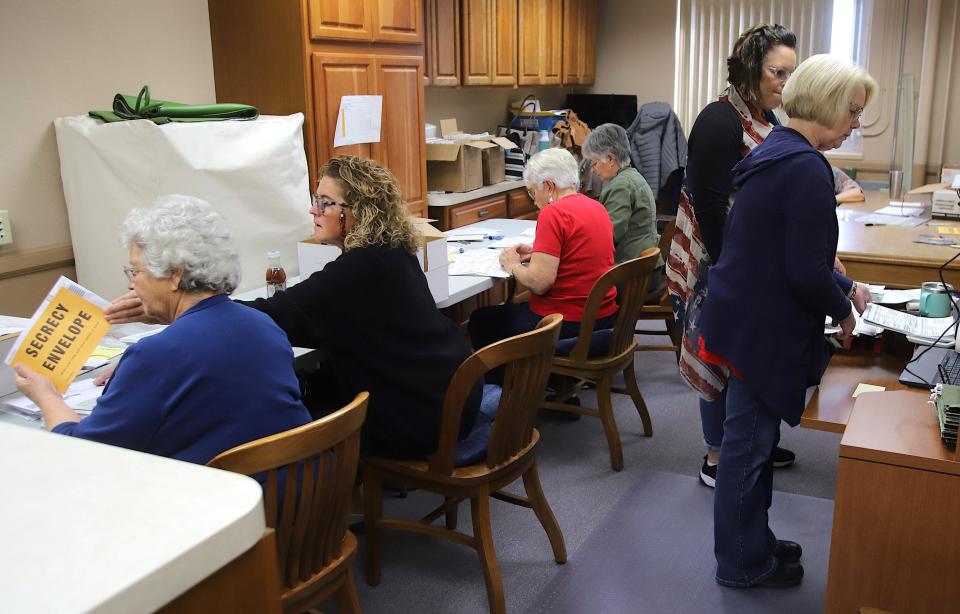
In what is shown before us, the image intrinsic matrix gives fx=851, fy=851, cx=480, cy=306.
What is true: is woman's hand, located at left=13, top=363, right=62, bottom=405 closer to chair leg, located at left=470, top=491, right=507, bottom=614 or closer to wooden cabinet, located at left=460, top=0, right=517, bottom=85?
chair leg, located at left=470, top=491, right=507, bottom=614

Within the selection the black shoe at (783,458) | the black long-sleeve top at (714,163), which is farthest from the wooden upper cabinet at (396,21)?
the black shoe at (783,458)

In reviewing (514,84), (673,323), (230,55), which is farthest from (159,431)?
(514,84)

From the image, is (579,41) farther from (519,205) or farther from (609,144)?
(609,144)

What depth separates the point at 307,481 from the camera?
5.19ft

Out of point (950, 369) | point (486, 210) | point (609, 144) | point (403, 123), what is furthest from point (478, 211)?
point (950, 369)

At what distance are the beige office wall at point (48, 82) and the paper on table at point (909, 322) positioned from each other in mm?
2333

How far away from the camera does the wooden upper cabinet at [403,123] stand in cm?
375

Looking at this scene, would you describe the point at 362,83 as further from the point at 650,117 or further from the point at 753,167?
the point at 650,117

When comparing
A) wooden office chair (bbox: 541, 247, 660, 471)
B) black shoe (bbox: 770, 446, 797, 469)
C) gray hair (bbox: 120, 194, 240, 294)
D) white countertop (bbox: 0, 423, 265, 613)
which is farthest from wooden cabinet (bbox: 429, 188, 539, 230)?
white countertop (bbox: 0, 423, 265, 613)

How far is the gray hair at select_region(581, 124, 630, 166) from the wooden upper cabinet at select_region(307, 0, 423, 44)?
930 millimetres

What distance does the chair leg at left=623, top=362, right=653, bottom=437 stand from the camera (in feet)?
11.2

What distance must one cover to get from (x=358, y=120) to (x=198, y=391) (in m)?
2.22

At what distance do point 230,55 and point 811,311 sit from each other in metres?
2.43

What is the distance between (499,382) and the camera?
3.22m
